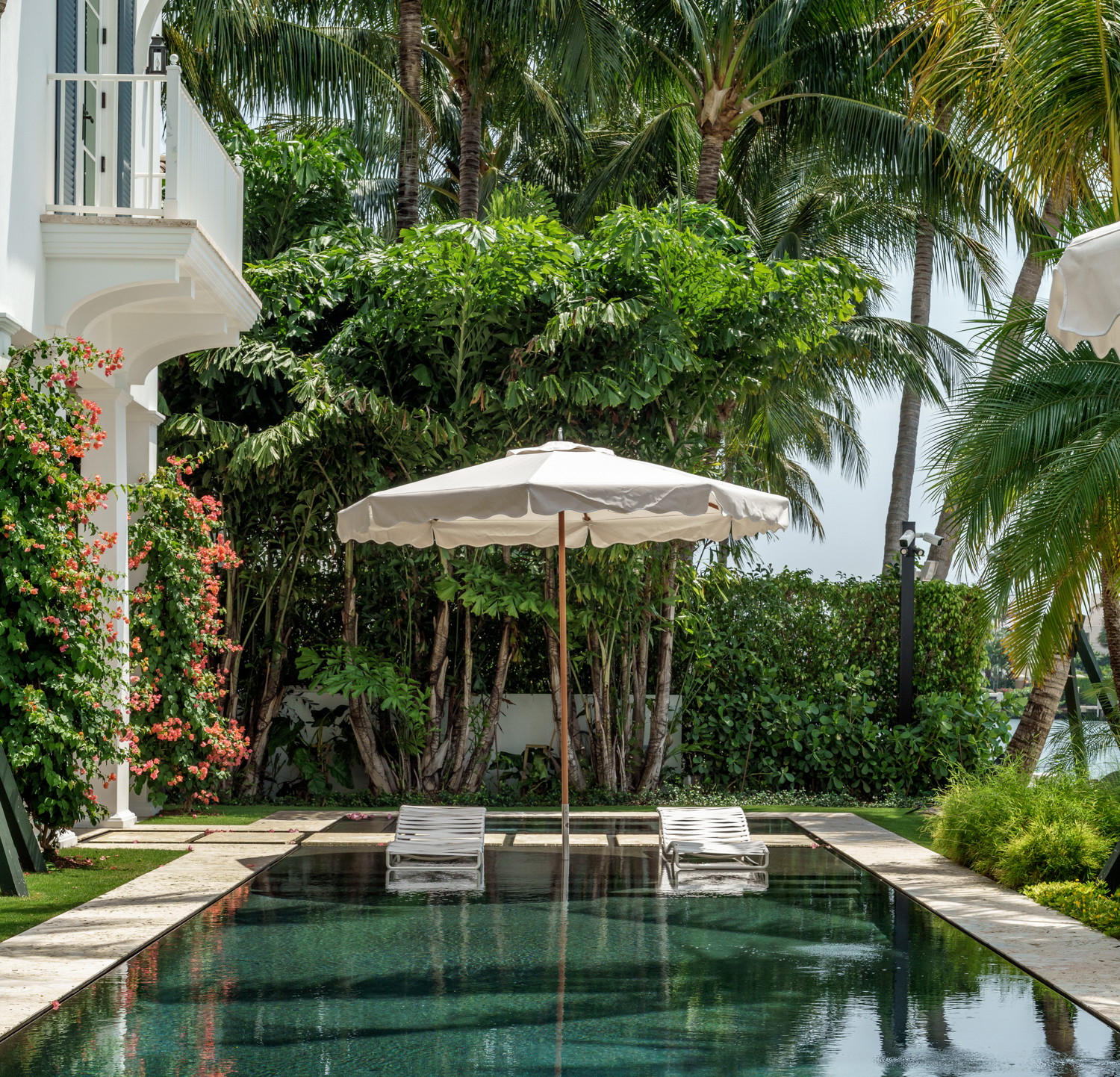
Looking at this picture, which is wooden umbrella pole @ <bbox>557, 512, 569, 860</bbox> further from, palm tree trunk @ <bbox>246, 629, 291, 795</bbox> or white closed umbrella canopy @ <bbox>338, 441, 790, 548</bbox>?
palm tree trunk @ <bbox>246, 629, 291, 795</bbox>

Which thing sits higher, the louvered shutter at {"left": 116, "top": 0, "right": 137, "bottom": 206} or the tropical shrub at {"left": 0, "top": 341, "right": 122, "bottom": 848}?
the louvered shutter at {"left": 116, "top": 0, "right": 137, "bottom": 206}

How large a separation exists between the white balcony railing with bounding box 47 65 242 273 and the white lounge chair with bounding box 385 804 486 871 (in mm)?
4377

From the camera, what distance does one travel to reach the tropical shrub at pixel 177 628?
10.2 meters

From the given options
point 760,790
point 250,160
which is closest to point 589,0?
point 250,160

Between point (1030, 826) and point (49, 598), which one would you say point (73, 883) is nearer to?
point (49, 598)

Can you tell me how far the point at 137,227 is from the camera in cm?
878

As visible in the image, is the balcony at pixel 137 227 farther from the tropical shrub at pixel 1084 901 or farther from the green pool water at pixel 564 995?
the tropical shrub at pixel 1084 901

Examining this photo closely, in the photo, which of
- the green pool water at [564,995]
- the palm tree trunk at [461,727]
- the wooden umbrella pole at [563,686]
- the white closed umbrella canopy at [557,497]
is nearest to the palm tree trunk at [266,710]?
the palm tree trunk at [461,727]

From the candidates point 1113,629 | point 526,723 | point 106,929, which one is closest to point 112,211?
point 106,929

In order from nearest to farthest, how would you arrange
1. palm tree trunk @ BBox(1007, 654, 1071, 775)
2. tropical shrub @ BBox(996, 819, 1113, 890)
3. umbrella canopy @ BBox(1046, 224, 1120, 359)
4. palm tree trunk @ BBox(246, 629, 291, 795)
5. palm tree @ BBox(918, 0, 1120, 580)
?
1. umbrella canopy @ BBox(1046, 224, 1120, 359)
2. tropical shrub @ BBox(996, 819, 1113, 890)
3. palm tree @ BBox(918, 0, 1120, 580)
4. palm tree trunk @ BBox(246, 629, 291, 795)
5. palm tree trunk @ BBox(1007, 654, 1071, 775)

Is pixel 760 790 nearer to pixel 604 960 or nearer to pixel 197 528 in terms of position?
pixel 197 528

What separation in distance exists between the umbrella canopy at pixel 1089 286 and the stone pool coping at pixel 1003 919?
2.59m

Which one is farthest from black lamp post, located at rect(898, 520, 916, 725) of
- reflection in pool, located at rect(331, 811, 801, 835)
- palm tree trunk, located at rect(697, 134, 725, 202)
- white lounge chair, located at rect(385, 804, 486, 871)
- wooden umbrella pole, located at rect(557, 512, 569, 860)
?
white lounge chair, located at rect(385, 804, 486, 871)

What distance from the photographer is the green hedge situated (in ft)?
44.6
